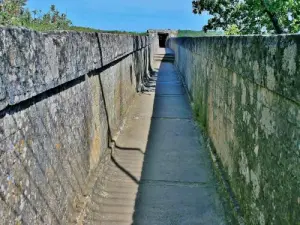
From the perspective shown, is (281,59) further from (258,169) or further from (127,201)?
(127,201)

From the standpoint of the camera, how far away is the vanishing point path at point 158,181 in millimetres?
4340

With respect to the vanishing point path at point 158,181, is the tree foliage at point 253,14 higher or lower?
higher

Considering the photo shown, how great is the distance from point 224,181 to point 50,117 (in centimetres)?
263

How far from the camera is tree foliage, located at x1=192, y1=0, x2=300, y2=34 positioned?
16.3 m

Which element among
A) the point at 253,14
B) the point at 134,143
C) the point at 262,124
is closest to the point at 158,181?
the point at 134,143

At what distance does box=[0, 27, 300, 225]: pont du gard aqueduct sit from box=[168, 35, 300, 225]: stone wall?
1 cm

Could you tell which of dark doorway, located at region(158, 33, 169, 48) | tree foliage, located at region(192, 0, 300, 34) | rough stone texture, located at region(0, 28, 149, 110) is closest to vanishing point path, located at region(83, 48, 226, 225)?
rough stone texture, located at region(0, 28, 149, 110)

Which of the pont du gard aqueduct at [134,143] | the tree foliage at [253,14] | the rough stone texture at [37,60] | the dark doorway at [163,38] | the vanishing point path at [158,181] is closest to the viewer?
the rough stone texture at [37,60]

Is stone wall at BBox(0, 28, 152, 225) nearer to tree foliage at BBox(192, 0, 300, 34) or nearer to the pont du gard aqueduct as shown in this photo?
the pont du gard aqueduct

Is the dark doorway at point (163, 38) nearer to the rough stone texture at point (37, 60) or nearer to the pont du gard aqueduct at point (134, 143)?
the pont du gard aqueduct at point (134, 143)

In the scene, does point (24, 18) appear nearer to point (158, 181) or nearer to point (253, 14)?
point (158, 181)

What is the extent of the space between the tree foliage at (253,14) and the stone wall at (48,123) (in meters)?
12.1

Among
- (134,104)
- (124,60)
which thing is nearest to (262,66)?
(124,60)

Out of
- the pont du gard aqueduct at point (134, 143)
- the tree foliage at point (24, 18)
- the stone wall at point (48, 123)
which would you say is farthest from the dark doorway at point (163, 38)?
the stone wall at point (48, 123)
